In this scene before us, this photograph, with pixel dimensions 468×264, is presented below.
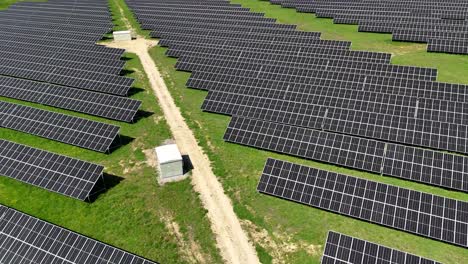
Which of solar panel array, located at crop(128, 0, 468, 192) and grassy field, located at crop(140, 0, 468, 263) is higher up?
solar panel array, located at crop(128, 0, 468, 192)

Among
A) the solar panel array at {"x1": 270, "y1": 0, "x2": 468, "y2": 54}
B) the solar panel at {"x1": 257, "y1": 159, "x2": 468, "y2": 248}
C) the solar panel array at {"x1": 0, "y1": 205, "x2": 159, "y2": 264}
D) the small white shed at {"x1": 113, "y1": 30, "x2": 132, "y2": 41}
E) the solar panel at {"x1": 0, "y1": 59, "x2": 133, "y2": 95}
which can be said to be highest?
the solar panel array at {"x1": 270, "y1": 0, "x2": 468, "y2": 54}

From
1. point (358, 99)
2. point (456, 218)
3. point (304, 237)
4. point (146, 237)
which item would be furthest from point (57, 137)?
point (456, 218)

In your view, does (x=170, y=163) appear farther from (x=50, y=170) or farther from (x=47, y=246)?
(x=47, y=246)

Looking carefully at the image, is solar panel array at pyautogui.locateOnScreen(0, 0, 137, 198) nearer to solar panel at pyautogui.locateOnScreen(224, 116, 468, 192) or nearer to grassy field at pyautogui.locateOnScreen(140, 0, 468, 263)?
grassy field at pyautogui.locateOnScreen(140, 0, 468, 263)

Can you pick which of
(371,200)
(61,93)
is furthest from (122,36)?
(371,200)

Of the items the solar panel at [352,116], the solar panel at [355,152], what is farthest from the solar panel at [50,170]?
the solar panel at [352,116]

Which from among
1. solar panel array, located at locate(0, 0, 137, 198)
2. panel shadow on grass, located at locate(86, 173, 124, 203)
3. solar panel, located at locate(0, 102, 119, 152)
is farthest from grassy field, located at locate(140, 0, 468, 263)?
solar panel, located at locate(0, 102, 119, 152)

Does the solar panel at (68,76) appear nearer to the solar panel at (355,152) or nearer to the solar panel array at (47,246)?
the solar panel at (355,152)
